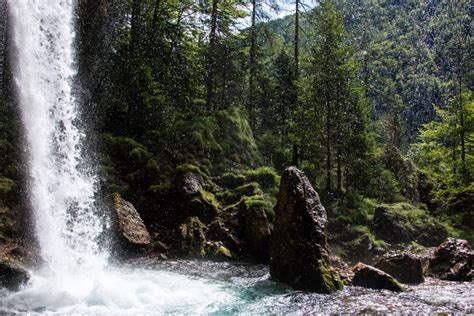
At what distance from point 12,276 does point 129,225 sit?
486cm

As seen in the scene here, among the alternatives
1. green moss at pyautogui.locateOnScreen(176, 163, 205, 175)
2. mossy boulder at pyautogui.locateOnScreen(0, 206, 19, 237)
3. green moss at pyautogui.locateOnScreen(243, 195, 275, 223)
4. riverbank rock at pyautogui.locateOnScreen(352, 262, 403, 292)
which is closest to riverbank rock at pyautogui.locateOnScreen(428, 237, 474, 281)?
riverbank rock at pyautogui.locateOnScreen(352, 262, 403, 292)

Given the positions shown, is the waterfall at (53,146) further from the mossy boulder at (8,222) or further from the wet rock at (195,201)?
the wet rock at (195,201)

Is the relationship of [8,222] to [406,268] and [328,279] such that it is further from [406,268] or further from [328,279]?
[406,268]

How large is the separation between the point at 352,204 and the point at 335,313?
48.7 ft

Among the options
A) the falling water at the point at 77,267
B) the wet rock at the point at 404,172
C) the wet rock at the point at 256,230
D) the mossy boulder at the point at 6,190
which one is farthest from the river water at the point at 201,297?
the wet rock at the point at 404,172

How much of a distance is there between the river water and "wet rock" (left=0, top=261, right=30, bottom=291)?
1.04ft

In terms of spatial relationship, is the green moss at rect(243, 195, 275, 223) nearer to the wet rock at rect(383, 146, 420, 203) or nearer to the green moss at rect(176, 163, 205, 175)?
the green moss at rect(176, 163, 205, 175)

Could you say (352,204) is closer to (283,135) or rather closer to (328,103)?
(328,103)

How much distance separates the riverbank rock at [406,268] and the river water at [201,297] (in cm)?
43

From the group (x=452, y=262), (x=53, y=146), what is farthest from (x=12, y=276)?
(x=452, y=262)

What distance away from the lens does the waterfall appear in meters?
13.8

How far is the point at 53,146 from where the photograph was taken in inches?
630

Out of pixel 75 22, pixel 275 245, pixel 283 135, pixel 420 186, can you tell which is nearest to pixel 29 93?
pixel 75 22

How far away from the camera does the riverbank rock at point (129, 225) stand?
14.9 meters
